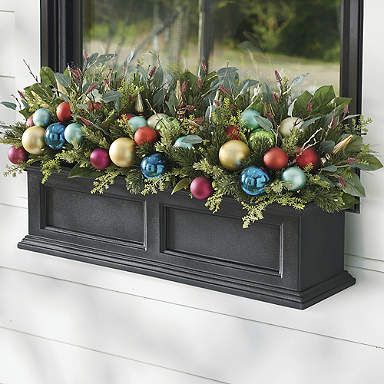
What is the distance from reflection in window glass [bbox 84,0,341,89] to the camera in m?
2.01

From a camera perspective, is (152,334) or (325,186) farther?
(152,334)

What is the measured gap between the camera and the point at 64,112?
1.91 meters

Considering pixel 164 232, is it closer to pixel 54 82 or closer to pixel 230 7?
pixel 54 82

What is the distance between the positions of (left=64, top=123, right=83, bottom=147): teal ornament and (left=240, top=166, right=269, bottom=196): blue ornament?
0.40 meters

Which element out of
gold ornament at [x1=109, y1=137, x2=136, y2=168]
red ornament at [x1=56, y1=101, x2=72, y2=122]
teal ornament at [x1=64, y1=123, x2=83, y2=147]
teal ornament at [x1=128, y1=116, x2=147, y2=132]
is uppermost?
red ornament at [x1=56, y1=101, x2=72, y2=122]

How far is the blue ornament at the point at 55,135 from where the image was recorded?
189 cm

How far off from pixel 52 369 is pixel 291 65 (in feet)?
3.15

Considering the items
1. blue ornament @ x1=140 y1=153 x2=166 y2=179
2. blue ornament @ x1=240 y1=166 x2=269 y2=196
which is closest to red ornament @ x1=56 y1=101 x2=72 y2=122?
blue ornament @ x1=140 y1=153 x2=166 y2=179

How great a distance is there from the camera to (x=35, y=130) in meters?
1.92

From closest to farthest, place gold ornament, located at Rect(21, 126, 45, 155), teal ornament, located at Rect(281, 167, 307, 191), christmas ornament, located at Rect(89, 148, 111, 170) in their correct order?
teal ornament, located at Rect(281, 167, 307, 191)
christmas ornament, located at Rect(89, 148, 111, 170)
gold ornament, located at Rect(21, 126, 45, 155)

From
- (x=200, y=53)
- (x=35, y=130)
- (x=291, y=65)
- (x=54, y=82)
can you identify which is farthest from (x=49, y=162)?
(x=291, y=65)

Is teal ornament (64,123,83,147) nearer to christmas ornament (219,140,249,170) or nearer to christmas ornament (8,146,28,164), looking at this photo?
christmas ornament (8,146,28,164)

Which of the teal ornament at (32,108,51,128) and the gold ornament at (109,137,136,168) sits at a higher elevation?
the teal ornament at (32,108,51,128)

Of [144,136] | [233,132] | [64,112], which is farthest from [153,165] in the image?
[64,112]
